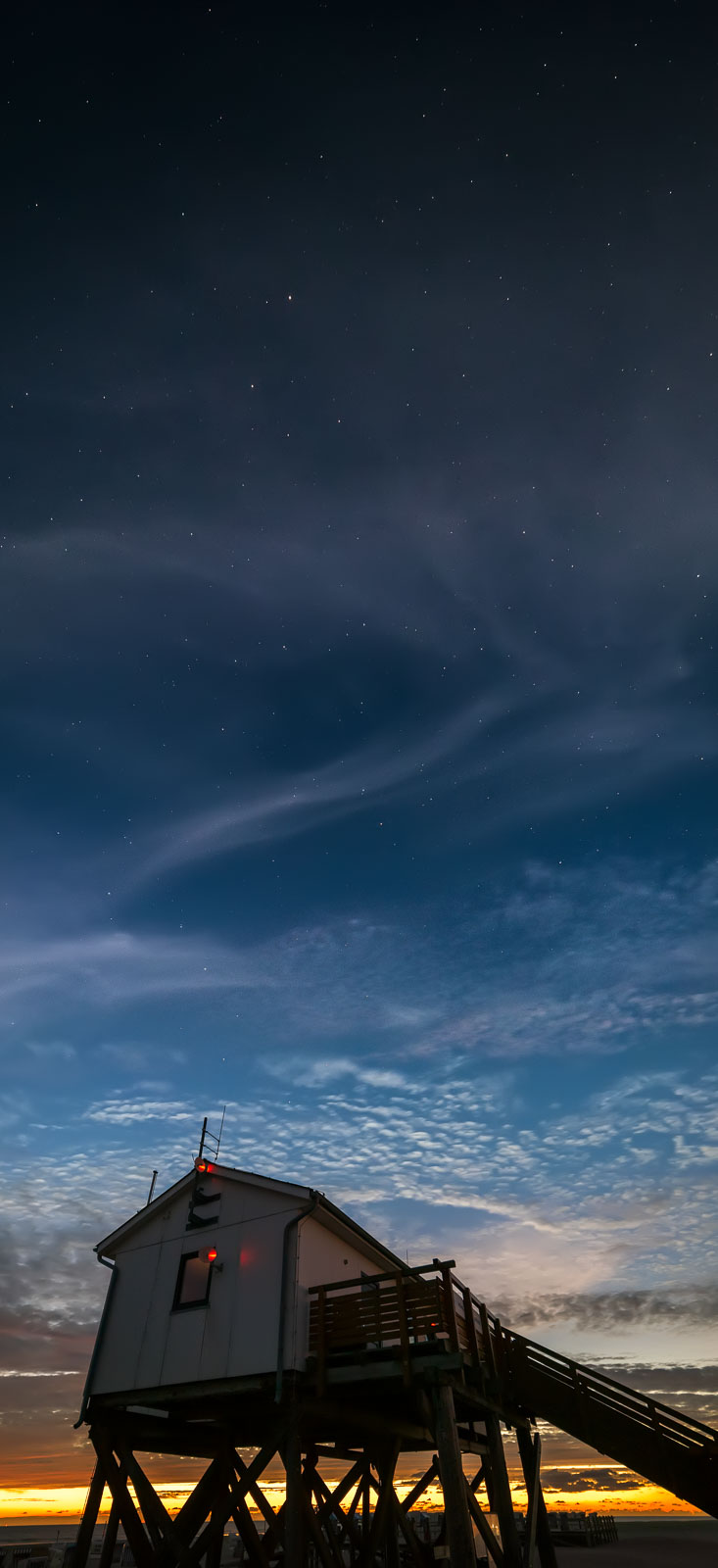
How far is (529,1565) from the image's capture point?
16484 mm

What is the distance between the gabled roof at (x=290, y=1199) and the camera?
Answer: 1778 cm

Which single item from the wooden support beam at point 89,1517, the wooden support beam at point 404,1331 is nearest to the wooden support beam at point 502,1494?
the wooden support beam at point 404,1331

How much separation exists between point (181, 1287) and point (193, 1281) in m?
0.35

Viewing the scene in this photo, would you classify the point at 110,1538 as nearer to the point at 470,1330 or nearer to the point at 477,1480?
the point at 477,1480

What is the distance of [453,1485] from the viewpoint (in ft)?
45.4

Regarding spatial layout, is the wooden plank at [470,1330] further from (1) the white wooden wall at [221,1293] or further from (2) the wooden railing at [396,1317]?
(1) the white wooden wall at [221,1293]

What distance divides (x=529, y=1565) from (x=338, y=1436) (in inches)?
203

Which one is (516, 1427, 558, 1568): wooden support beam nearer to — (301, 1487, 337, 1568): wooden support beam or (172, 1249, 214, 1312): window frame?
(301, 1487, 337, 1568): wooden support beam

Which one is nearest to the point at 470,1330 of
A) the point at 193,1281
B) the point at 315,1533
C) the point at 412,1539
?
the point at 315,1533

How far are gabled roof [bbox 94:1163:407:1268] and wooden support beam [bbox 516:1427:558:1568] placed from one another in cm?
488

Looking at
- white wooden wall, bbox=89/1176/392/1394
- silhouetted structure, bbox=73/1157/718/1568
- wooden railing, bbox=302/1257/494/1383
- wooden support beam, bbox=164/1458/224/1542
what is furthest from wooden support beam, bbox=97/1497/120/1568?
wooden railing, bbox=302/1257/494/1383

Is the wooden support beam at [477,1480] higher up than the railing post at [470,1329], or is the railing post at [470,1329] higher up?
the railing post at [470,1329]

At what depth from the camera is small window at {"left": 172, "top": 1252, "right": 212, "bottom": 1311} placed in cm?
1809

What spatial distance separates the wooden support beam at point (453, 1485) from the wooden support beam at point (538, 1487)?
5.81 metres
